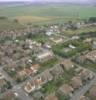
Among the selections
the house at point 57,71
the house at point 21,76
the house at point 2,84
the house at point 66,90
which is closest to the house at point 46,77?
the house at point 57,71

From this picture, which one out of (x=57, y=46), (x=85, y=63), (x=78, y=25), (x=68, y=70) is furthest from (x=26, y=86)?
(x=78, y=25)

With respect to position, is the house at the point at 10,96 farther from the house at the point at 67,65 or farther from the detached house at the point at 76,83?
the house at the point at 67,65

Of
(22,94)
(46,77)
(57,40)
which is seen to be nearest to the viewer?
(22,94)

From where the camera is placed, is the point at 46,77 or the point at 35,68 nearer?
the point at 46,77

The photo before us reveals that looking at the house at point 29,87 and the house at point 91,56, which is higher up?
the house at point 91,56

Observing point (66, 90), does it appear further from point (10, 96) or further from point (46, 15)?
point (46, 15)

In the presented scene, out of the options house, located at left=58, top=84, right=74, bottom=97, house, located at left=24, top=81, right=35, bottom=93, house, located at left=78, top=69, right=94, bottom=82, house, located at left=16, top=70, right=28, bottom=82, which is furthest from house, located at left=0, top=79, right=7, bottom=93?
house, located at left=78, top=69, right=94, bottom=82

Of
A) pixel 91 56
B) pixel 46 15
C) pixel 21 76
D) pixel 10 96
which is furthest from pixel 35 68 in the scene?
pixel 46 15
